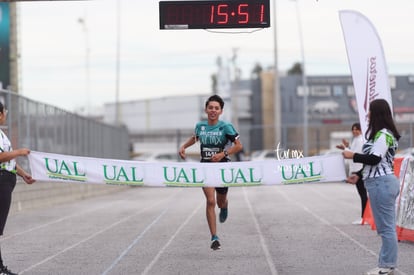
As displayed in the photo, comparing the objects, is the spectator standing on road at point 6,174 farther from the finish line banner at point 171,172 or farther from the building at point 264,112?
the building at point 264,112

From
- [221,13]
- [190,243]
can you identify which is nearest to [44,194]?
[190,243]

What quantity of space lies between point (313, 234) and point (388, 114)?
5.17 metres

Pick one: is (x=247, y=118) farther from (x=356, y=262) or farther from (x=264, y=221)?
(x=356, y=262)

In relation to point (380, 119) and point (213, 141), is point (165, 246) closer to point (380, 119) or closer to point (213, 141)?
point (213, 141)

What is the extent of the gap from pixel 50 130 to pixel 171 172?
15668 millimetres

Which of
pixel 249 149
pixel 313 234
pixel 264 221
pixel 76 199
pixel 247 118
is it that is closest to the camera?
pixel 313 234

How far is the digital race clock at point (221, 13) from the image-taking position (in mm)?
12242

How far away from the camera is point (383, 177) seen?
898 cm

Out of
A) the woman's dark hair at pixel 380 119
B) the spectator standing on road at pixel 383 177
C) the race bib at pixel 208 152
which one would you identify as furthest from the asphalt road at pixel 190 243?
the woman's dark hair at pixel 380 119

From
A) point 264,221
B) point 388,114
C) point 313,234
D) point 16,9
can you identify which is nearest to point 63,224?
point 264,221

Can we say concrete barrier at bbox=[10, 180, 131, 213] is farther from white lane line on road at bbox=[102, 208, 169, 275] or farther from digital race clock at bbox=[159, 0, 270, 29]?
digital race clock at bbox=[159, 0, 270, 29]

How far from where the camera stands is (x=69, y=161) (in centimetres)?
1062

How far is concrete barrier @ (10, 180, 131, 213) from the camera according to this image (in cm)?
2067

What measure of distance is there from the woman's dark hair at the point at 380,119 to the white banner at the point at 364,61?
2.33m
